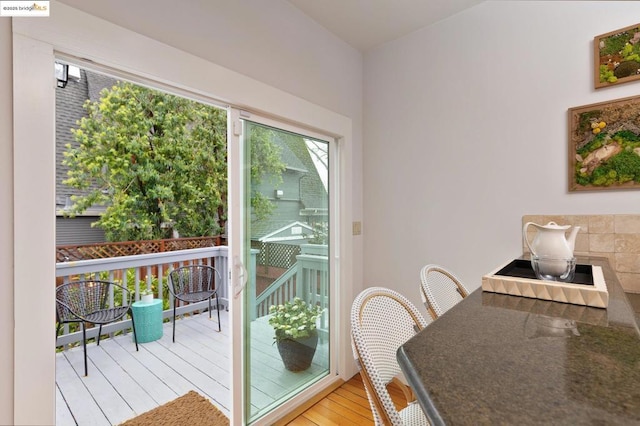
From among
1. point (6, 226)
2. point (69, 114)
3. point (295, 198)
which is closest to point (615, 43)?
point (295, 198)

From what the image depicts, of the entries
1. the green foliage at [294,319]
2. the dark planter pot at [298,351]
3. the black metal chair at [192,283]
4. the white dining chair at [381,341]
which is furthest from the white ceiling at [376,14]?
the black metal chair at [192,283]

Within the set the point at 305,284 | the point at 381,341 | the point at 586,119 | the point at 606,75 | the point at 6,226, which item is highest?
the point at 606,75

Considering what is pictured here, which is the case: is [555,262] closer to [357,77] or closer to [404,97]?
[404,97]

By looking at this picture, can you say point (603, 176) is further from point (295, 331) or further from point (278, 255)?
point (295, 331)

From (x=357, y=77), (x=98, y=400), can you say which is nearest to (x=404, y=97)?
(x=357, y=77)

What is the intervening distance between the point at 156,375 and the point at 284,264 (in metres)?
1.68

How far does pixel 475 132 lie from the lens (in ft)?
6.79

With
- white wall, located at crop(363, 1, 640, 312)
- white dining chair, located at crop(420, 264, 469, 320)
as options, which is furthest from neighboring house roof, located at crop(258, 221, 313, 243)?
white dining chair, located at crop(420, 264, 469, 320)

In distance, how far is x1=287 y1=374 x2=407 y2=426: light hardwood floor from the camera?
6.48 ft

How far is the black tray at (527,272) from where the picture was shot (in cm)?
112

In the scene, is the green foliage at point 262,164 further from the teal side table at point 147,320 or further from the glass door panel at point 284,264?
the teal side table at point 147,320

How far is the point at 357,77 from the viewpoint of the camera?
2617 mm

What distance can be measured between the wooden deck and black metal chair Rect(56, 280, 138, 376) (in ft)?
0.66

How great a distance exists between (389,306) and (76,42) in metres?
1.51
